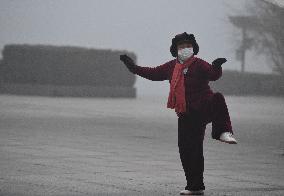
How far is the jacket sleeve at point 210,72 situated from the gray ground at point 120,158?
1017mm

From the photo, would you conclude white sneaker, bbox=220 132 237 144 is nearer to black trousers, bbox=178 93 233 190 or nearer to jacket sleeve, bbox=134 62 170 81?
black trousers, bbox=178 93 233 190

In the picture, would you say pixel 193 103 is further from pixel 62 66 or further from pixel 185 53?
pixel 62 66

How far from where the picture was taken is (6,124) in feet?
59.6

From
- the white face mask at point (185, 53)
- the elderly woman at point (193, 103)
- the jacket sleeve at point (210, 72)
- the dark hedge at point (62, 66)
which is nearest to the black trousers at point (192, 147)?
the elderly woman at point (193, 103)

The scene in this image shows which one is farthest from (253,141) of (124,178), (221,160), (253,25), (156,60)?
(156,60)

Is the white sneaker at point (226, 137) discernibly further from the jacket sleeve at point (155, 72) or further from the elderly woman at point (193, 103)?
the jacket sleeve at point (155, 72)

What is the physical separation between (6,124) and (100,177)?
886 cm

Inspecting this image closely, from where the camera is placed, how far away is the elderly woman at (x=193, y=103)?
821 centimetres

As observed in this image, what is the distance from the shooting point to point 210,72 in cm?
826

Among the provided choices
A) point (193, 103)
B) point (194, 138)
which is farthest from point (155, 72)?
point (194, 138)

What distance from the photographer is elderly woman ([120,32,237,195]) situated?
821 cm

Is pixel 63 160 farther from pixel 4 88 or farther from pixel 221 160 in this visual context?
pixel 4 88

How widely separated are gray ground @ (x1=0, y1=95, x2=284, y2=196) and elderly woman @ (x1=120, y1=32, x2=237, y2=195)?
279 millimetres

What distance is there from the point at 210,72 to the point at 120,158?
3.86 meters
